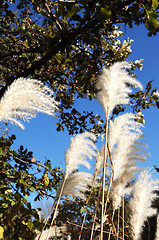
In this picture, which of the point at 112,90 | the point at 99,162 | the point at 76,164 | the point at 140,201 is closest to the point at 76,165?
the point at 76,164

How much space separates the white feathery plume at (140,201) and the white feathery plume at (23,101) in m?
1.37

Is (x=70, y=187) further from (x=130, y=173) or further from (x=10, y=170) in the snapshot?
(x=10, y=170)

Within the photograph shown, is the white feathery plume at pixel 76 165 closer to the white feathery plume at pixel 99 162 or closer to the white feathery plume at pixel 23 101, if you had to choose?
the white feathery plume at pixel 99 162

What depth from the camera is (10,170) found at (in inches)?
105

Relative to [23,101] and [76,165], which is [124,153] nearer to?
A: [76,165]

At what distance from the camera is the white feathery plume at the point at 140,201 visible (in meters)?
1.92

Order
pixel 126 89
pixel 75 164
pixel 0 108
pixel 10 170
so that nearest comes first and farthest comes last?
pixel 0 108
pixel 126 89
pixel 75 164
pixel 10 170

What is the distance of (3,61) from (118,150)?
11.6 ft

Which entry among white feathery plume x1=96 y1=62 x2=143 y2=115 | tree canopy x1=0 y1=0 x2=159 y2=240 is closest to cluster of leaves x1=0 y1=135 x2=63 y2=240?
tree canopy x1=0 y1=0 x2=159 y2=240

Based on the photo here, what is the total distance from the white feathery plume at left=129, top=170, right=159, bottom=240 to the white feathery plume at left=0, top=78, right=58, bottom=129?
137 cm

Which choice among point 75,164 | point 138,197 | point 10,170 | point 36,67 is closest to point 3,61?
point 36,67

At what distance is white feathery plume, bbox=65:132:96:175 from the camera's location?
2.16 metres

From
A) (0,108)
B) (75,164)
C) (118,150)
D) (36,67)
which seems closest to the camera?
(0,108)

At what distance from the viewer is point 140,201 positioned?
6.55ft
